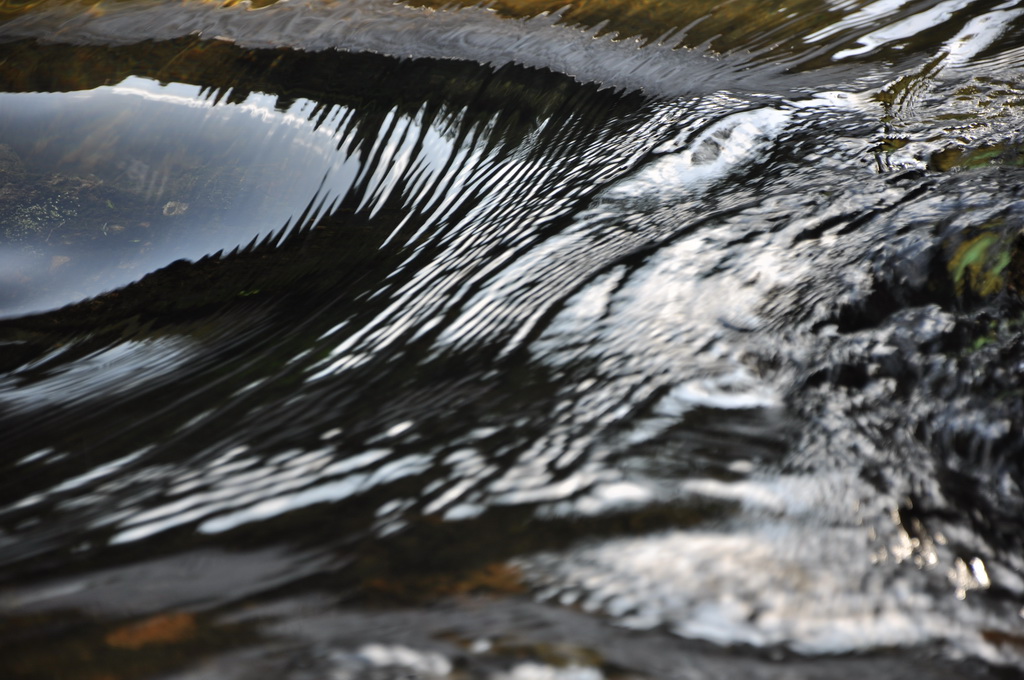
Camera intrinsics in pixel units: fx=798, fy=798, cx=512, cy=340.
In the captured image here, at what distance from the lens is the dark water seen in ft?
3.24

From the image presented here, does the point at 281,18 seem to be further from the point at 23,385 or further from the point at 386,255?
the point at 23,385

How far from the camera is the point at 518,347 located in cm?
164

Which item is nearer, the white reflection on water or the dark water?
the dark water

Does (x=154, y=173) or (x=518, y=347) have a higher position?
(x=154, y=173)

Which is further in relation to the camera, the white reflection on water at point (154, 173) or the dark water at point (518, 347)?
the white reflection on water at point (154, 173)

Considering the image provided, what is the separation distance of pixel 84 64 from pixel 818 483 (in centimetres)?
319

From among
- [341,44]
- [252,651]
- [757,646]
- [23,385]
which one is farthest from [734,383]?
[341,44]

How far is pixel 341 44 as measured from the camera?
331cm

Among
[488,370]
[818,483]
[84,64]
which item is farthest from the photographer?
[84,64]

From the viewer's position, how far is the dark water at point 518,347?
99 centimetres

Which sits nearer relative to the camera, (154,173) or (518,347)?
(518,347)

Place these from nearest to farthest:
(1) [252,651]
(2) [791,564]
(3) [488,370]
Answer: (1) [252,651]
(2) [791,564]
(3) [488,370]

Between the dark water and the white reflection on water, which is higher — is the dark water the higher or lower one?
the lower one

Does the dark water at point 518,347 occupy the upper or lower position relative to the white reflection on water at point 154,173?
lower
